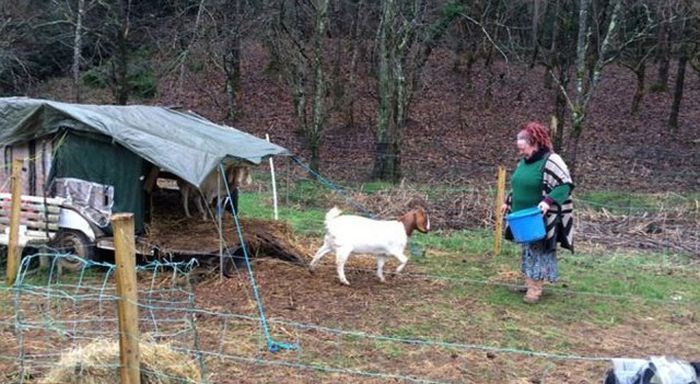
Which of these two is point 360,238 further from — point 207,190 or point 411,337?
point 207,190

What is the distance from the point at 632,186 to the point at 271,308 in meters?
11.5

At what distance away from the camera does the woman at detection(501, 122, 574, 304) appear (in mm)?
6527

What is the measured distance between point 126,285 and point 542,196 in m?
4.26

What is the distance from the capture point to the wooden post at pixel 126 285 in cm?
356

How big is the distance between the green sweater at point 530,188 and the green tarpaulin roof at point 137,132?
2.83 m

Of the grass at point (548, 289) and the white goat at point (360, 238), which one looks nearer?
the grass at point (548, 289)

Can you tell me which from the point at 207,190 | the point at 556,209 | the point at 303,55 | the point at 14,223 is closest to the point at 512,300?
the point at 556,209

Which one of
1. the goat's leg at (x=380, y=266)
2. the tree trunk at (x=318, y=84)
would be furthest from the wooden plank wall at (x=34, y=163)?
the tree trunk at (x=318, y=84)

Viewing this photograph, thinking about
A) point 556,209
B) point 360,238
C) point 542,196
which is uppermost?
point 542,196

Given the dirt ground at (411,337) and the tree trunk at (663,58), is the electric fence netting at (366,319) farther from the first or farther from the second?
the tree trunk at (663,58)

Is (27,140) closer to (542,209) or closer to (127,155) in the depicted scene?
(127,155)

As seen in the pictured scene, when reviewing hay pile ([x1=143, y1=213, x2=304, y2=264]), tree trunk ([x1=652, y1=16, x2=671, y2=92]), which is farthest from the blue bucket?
tree trunk ([x1=652, y1=16, x2=671, y2=92])

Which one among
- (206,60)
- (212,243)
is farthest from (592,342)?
(206,60)

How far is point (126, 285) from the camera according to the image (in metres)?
3.59
